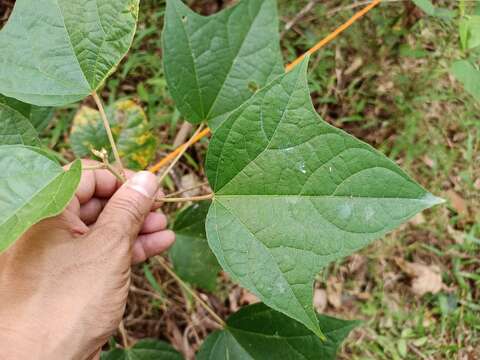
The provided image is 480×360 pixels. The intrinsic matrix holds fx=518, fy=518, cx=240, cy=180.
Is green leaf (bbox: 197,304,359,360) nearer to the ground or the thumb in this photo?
the thumb

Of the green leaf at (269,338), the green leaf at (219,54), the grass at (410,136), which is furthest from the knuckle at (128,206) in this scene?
the grass at (410,136)

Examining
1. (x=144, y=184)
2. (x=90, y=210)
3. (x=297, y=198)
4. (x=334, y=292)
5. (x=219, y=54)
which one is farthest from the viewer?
(x=334, y=292)

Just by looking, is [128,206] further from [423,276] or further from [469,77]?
[423,276]

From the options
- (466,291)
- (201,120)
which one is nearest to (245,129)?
(201,120)

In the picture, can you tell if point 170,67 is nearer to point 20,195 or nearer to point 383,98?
point 20,195

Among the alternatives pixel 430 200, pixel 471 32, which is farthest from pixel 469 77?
pixel 430 200

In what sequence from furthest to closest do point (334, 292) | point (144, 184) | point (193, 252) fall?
point (334, 292) < point (193, 252) < point (144, 184)

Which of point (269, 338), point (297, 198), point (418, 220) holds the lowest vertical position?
point (418, 220)
